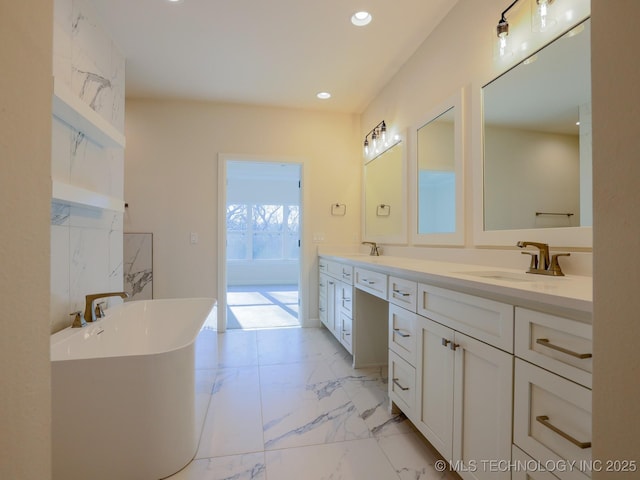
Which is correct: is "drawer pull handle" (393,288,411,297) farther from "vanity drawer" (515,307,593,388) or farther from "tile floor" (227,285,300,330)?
"tile floor" (227,285,300,330)

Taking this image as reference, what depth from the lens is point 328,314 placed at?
329 cm

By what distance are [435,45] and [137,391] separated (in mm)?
2760

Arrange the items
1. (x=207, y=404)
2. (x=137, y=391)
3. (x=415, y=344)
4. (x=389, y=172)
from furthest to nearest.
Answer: (x=389, y=172) < (x=207, y=404) < (x=415, y=344) < (x=137, y=391)

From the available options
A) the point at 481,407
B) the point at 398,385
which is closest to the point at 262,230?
the point at 398,385

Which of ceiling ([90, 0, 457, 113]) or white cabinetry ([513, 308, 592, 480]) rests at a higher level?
ceiling ([90, 0, 457, 113])

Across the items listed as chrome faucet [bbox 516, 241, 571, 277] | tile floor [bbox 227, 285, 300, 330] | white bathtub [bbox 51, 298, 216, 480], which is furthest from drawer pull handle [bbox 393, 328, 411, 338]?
tile floor [bbox 227, 285, 300, 330]

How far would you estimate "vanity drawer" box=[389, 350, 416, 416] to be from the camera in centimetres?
162

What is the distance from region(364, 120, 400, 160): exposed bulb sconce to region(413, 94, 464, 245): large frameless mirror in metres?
0.50

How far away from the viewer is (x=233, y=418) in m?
1.86

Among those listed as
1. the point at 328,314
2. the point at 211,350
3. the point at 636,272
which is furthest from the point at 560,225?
the point at 328,314

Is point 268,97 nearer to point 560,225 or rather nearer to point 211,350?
point 211,350

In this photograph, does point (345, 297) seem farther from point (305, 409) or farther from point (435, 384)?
point (435, 384)

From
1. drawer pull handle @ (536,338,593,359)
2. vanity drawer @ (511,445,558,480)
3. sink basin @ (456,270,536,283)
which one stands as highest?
sink basin @ (456,270,536,283)

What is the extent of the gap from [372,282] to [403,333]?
48 cm
